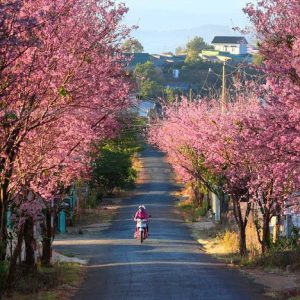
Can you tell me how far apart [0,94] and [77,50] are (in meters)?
4.28

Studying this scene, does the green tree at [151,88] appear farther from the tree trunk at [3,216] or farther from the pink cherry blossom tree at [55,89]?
the tree trunk at [3,216]

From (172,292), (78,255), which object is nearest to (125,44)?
(172,292)

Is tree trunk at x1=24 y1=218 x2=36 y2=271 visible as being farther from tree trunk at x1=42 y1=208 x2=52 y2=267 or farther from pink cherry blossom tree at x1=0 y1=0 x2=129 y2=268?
tree trunk at x1=42 y1=208 x2=52 y2=267

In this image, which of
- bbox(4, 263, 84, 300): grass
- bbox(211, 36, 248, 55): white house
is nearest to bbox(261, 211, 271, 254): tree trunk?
bbox(4, 263, 84, 300): grass

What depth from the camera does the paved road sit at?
56.9 ft

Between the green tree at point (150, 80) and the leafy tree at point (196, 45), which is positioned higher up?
the leafy tree at point (196, 45)

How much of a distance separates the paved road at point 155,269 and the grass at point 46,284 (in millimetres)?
400

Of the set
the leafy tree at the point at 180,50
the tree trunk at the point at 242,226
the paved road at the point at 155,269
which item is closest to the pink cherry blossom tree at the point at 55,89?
the paved road at the point at 155,269

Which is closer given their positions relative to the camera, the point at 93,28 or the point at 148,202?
the point at 93,28

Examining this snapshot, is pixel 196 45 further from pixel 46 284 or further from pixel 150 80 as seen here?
pixel 46 284

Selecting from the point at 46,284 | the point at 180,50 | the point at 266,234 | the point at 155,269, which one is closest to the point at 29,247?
the point at 46,284

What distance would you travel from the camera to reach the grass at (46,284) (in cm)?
1686

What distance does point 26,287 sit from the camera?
17.3 m

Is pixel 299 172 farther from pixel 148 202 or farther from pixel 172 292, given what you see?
pixel 148 202
